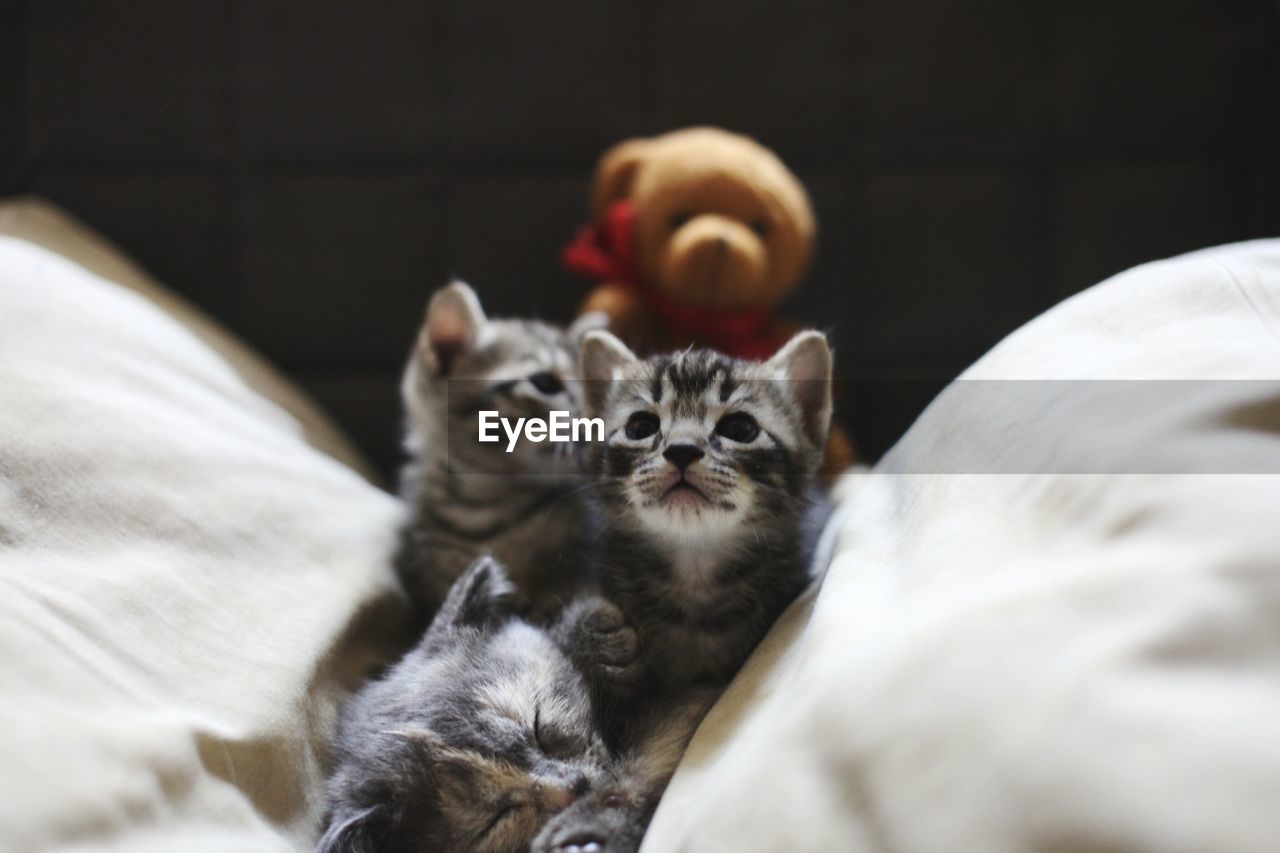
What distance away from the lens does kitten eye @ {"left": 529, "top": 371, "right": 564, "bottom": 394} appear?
1.47 meters

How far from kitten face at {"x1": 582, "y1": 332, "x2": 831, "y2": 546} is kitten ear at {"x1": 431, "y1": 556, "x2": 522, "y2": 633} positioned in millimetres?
153

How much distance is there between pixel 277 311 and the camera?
5.65ft

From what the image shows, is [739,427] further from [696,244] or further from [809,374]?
[696,244]

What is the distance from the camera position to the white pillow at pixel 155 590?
73 centimetres

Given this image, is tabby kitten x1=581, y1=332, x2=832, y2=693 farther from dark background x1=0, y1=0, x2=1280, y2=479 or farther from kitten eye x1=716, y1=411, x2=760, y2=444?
dark background x1=0, y1=0, x2=1280, y2=479

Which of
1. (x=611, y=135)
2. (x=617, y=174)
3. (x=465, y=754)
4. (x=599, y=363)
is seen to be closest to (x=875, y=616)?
(x=465, y=754)

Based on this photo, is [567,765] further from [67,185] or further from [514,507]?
[67,185]

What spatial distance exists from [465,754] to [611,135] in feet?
3.81

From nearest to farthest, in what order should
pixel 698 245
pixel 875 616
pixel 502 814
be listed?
1. pixel 875 616
2. pixel 502 814
3. pixel 698 245

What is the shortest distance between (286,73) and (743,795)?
1500 mm

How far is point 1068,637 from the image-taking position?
1.95 feet

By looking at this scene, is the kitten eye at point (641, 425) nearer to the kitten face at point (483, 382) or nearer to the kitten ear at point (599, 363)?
the kitten ear at point (599, 363)

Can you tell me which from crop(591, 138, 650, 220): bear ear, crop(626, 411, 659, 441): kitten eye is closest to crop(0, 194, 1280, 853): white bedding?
crop(626, 411, 659, 441): kitten eye

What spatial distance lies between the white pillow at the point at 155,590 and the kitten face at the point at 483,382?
191mm
